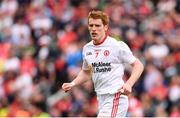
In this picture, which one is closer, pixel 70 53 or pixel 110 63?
pixel 110 63

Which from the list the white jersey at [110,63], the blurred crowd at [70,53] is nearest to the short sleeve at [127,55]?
the white jersey at [110,63]

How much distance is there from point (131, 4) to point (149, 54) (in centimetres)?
339

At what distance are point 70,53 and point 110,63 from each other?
28.0 ft

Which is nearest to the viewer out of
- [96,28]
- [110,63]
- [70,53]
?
[96,28]

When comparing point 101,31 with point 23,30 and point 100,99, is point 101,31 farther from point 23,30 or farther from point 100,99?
point 23,30

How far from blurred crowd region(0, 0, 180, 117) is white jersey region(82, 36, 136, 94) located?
6.45 metres

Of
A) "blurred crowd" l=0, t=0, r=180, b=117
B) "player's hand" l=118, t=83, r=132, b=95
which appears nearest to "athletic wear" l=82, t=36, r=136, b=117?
"player's hand" l=118, t=83, r=132, b=95

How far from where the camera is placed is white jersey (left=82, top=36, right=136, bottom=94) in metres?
9.66

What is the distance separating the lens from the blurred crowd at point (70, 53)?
16703 millimetres

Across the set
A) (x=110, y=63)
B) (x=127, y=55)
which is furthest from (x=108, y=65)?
(x=127, y=55)

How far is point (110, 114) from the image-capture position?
379 inches

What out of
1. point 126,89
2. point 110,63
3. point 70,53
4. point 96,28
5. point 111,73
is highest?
point 96,28

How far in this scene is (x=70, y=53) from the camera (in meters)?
18.2

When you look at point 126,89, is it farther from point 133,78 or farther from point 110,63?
point 110,63
